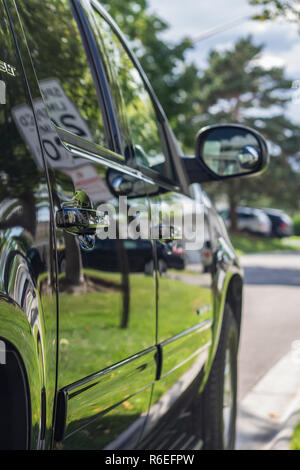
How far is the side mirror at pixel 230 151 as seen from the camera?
306 cm

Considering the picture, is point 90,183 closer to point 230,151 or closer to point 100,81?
point 100,81

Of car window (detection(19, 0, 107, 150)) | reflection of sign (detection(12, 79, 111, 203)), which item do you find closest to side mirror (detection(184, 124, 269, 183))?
car window (detection(19, 0, 107, 150))

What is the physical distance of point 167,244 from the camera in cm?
256

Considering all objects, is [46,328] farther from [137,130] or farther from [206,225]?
[206,225]

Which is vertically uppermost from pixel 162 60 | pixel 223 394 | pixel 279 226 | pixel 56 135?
pixel 162 60

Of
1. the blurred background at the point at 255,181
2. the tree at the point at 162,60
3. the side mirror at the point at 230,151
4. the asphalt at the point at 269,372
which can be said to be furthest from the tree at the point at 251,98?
the side mirror at the point at 230,151

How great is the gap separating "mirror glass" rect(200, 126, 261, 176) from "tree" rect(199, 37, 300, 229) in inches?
1298

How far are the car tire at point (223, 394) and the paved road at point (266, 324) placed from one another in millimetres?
1692

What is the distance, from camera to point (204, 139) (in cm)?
312

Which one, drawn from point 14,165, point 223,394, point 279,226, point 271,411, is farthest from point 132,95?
point 279,226

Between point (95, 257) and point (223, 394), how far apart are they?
5.30ft

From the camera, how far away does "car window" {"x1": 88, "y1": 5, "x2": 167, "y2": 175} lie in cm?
251

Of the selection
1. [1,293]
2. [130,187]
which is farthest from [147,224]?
[1,293]

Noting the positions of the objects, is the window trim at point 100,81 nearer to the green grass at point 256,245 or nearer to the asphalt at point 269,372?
the asphalt at point 269,372
